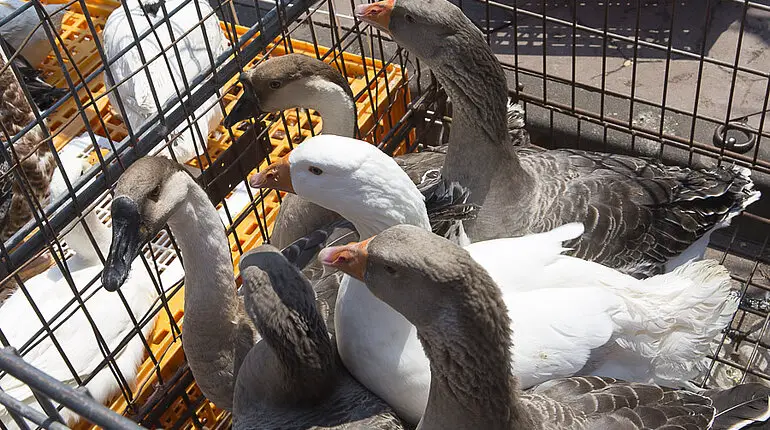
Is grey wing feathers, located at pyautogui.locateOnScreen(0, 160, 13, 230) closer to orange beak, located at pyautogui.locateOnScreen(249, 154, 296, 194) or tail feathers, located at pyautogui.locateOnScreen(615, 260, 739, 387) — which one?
orange beak, located at pyautogui.locateOnScreen(249, 154, 296, 194)

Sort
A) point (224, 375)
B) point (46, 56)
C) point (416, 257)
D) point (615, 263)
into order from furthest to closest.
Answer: point (46, 56), point (615, 263), point (224, 375), point (416, 257)

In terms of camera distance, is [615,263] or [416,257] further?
[615,263]

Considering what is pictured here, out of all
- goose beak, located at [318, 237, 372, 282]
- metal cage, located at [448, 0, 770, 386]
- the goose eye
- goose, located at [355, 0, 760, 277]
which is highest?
the goose eye

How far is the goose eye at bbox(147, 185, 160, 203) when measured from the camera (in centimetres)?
210

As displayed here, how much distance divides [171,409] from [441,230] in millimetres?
1061

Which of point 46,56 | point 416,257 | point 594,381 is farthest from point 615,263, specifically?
point 46,56

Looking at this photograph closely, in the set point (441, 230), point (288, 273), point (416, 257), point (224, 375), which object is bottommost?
point (224, 375)

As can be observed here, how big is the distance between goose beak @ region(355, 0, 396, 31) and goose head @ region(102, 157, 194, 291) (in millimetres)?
831

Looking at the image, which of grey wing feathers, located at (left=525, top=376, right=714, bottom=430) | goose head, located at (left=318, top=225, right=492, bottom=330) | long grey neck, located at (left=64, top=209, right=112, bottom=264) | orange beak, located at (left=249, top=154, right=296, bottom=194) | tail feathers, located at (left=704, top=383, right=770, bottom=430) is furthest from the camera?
long grey neck, located at (left=64, top=209, right=112, bottom=264)

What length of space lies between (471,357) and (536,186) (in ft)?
3.45

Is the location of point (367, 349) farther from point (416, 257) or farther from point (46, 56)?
point (46, 56)

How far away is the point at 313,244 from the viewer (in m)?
2.58

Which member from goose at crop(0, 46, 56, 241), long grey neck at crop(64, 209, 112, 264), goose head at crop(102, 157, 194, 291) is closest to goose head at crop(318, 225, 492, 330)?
goose head at crop(102, 157, 194, 291)

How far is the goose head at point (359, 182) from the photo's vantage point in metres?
2.10
